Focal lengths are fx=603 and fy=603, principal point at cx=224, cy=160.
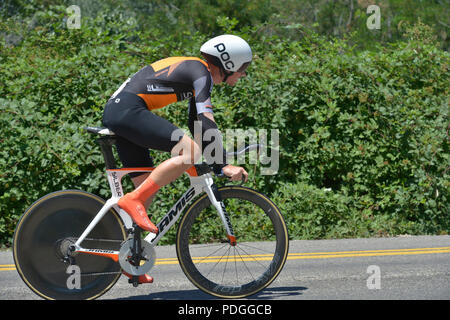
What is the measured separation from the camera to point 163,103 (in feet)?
14.7

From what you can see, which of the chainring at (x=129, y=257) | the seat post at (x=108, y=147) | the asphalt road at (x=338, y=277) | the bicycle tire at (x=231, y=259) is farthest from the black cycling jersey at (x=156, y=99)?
the asphalt road at (x=338, y=277)

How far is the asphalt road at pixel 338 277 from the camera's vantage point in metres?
4.85

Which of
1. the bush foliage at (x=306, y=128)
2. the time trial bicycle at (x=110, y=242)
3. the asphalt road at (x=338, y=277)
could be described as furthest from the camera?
the bush foliage at (x=306, y=128)

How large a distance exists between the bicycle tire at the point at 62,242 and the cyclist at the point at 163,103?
285 millimetres

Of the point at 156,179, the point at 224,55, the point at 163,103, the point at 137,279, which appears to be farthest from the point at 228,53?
the point at 137,279

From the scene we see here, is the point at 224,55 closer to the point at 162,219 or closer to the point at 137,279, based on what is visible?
the point at 162,219

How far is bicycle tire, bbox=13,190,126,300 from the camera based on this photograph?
4371 mm

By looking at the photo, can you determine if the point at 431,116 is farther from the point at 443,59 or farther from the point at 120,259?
the point at 120,259

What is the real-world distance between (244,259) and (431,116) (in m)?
5.16

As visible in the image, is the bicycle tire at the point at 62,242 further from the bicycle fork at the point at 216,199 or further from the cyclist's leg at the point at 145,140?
the bicycle fork at the point at 216,199

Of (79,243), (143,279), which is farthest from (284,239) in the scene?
(79,243)

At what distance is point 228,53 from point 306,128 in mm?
4405

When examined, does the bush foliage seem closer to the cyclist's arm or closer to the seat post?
the seat post

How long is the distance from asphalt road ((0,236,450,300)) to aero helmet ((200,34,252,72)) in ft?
5.89
